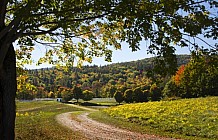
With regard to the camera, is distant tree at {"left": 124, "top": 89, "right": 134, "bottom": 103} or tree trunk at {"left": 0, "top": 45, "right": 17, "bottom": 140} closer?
tree trunk at {"left": 0, "top": 45, "right": 17, "bottom": 140}

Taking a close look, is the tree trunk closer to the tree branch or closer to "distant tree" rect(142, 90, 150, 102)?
the tree branch

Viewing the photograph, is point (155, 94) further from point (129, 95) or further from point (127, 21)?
point (127, 21)

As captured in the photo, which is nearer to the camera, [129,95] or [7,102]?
[7,102]

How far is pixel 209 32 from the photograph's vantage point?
5.99 metres

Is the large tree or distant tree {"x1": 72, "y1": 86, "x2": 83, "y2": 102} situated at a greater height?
the large tree

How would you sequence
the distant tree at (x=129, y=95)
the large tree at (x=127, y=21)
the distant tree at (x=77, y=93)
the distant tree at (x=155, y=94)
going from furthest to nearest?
the distant tree at (x=77, y=93)
the distant tree at (x=129, y=95)
the distant tree at (x=155, y=94)
the large tree at (x=127, y=21)

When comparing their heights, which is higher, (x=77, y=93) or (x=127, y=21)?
(x=127, y=21)

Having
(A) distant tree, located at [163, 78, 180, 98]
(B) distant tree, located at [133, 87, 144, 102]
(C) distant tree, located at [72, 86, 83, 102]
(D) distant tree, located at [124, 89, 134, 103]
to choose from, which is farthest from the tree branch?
(C) distant tree, located at [72, 86, 83, 102]

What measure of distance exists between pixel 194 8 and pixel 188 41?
0.74m

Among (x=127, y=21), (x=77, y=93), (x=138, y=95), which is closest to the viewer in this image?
(x=127, y=21)

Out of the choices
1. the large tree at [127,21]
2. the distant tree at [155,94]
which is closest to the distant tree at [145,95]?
the distant tree at [155,94]

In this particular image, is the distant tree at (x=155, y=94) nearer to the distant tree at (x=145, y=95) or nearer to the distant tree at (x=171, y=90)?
the distant tree at (x=145, y=95)

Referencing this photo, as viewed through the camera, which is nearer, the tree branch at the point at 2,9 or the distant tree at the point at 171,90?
the tree branch at the point at 2,9

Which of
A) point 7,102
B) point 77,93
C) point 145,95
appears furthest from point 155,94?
point 7,102
